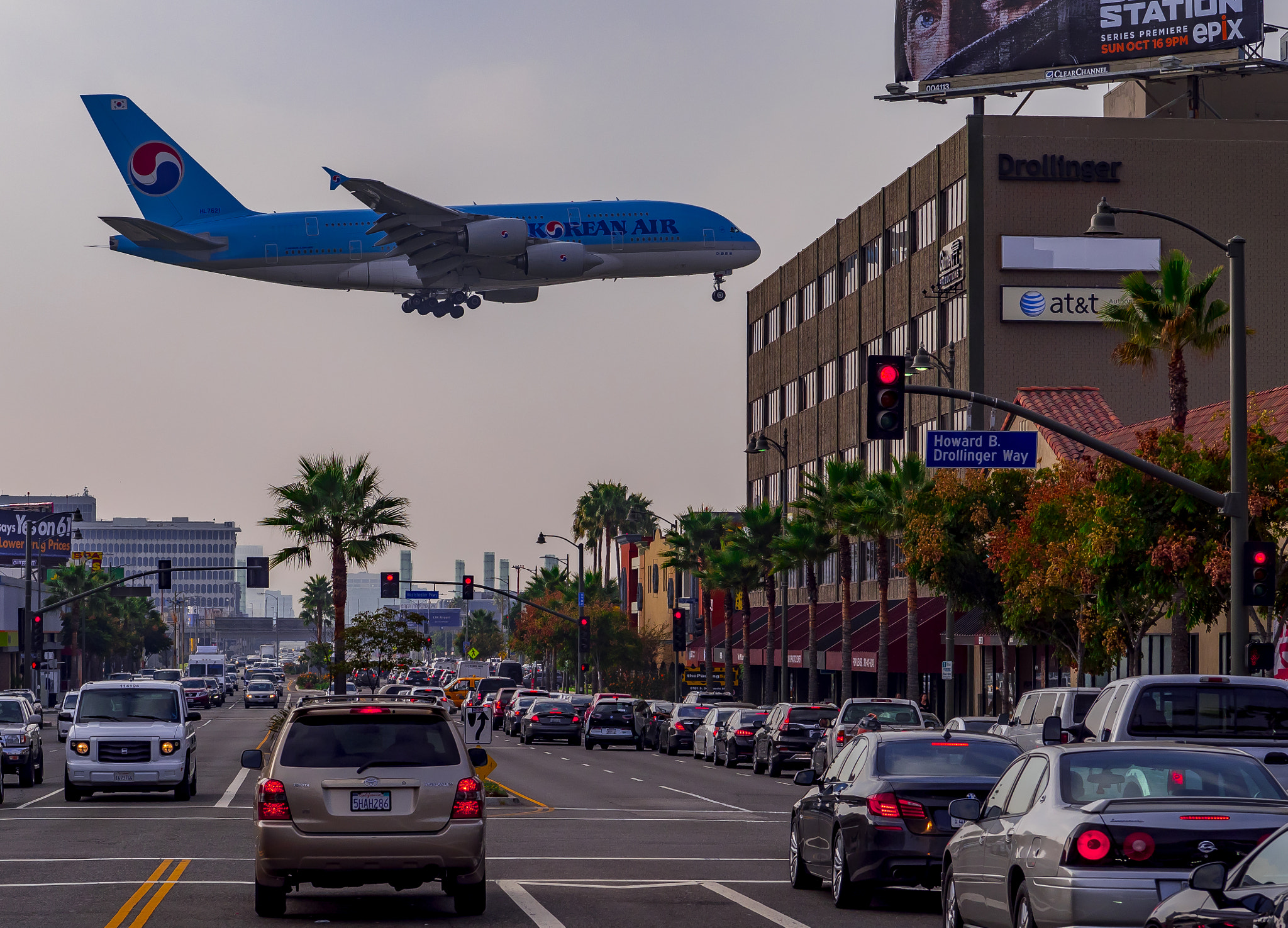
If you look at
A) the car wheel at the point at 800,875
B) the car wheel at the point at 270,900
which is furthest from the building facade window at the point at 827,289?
the car wheel at the point at 270,900

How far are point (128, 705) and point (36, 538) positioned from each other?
11225 centimetres

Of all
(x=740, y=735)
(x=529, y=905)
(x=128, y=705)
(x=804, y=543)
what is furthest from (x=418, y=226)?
(x=529, y=905)

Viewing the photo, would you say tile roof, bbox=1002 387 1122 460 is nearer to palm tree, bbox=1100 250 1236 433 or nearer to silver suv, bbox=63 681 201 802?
palm tree, bbox=1100 250 1236 433

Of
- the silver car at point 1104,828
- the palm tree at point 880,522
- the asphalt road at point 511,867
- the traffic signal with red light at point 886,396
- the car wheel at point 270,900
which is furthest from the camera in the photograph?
the palm tree at point 880,522

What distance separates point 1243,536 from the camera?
24.6 meters

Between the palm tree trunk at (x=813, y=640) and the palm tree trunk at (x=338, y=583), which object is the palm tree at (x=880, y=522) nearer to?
the palm tree trunk at (x=813, y=640)

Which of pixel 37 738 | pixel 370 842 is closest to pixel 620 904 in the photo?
pixel 370 842

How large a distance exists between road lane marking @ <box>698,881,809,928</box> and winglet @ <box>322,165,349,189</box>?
112 ft

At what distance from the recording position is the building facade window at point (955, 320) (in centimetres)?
6325

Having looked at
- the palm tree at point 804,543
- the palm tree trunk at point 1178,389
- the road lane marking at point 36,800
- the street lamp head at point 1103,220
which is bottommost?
the road lane marking at point 36,800

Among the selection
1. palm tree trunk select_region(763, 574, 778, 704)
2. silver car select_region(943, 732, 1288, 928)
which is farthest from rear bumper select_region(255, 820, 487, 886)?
palm tree trunk select_region(763, 574, 778, 704)

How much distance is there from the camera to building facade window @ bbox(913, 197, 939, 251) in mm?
66000

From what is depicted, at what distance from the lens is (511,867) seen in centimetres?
1836

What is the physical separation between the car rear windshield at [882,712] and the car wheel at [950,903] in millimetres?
22481
